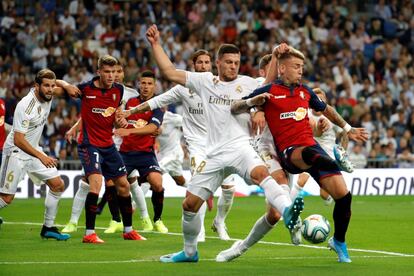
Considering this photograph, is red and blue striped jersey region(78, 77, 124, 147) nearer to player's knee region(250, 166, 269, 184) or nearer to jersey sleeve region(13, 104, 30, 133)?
jersey sleeve region(13, 104, 30, 133)

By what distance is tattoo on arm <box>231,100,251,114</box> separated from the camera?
11.7 meters

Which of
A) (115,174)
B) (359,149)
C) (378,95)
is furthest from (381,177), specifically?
(115,174)

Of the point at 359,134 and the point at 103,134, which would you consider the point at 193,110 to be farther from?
the point at 359,134

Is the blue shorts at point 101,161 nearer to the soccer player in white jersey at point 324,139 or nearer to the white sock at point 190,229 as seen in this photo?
the soccer player in white jersey at point 324,139

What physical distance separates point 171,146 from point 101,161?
6.90 meters

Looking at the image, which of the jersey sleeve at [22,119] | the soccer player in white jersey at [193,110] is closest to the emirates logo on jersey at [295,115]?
the soccer player in white jersey at [193,110]

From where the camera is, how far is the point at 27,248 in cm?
1385

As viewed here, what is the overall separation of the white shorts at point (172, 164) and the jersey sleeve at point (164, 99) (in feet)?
21.7

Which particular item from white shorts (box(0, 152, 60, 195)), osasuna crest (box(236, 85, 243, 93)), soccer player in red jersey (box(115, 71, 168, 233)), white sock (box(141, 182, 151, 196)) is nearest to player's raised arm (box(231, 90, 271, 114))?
osasuna crest (box(236, 85, 243, 93))

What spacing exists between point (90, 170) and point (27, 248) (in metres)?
1.58

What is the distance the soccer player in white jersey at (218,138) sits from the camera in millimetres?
11578

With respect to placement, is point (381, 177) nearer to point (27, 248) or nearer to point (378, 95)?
point (378, 95)

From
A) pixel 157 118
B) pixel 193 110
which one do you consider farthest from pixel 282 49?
pixel 157 118

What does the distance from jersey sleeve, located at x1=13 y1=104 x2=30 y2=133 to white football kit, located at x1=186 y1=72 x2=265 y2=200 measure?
Answer: 11.4 ft
